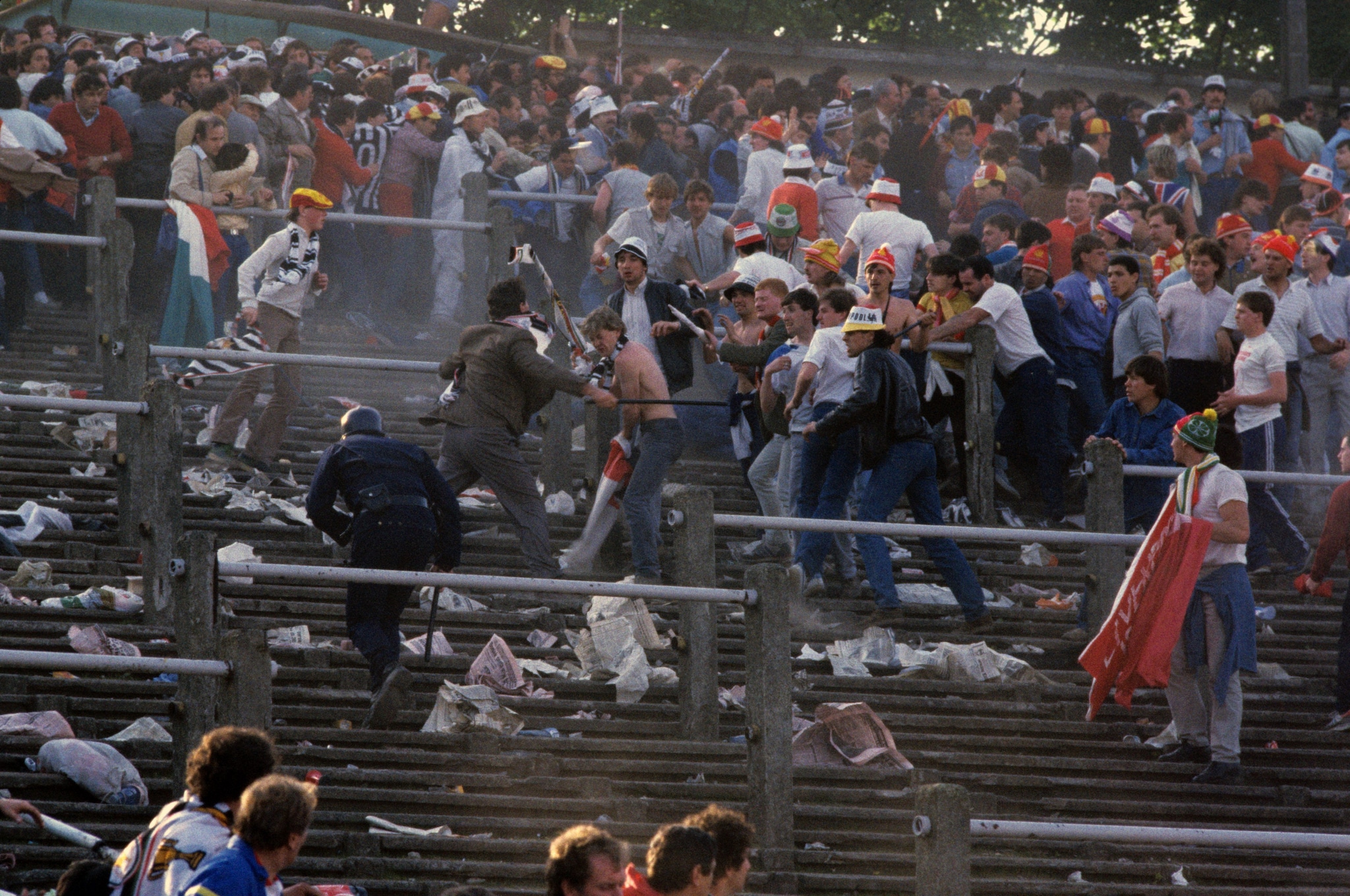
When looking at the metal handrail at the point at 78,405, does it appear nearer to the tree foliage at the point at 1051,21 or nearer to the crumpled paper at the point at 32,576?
the crumpled paper at the point at 32,576

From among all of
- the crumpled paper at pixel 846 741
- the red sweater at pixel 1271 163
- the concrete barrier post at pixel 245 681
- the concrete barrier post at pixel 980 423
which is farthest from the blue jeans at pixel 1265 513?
the red sweater at pixel 1271 163

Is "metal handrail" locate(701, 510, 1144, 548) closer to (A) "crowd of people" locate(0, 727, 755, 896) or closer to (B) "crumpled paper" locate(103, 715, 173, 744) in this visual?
(B) "crumpled paper" locate(103, 715, 173, 744)

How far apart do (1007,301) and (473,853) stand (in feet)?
22.1

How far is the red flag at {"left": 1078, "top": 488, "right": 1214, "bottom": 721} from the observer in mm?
8969

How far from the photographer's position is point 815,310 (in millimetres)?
11984

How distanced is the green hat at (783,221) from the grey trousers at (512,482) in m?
3.72

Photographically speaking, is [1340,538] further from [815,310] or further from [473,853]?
[473,853]

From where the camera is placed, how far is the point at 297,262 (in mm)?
12367

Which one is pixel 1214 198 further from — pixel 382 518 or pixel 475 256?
pixel 382 518

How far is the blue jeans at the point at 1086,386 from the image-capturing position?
1320 cm

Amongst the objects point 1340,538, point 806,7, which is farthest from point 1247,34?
point 1340,538

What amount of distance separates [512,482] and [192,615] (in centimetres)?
373

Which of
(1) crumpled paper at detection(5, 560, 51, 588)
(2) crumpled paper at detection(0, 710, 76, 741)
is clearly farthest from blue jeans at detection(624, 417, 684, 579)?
(2) crumpled paper at detection(0, 710, 76, 741)

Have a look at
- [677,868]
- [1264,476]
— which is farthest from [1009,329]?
[677,868]
